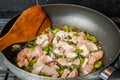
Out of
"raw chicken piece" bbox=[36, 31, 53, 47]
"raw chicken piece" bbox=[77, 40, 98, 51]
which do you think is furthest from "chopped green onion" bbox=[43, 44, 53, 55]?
"raw chicken piece" bbox=[77, 40, 98, 51]

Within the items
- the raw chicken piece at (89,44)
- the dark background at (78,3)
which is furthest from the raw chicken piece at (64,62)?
the dark background at (78,3)

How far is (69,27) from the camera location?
4.13 ft

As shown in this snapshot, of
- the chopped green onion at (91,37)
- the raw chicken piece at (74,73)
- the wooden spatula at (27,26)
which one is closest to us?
the raw chicken piece at (74,73)

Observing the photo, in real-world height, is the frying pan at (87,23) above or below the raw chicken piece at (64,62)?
above

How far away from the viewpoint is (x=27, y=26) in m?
1.15

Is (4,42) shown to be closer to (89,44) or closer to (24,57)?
(24,57)

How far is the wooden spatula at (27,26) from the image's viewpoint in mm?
1080

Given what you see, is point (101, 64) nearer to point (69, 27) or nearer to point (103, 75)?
point (103, 75)

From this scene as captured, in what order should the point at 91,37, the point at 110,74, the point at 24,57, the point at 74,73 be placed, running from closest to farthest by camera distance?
Result: the point at 110,74 → the point at 74,73 → the point at 24,57 → the point at 91,37

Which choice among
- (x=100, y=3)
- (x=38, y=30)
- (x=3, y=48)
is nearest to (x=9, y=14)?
(x=38, y=30)

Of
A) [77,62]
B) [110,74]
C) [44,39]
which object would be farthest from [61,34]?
[110,74]

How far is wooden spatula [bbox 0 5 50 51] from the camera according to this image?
3.54 ft

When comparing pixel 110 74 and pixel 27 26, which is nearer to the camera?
pixel 110 74

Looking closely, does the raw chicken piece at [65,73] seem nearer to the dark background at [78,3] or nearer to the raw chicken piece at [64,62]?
the raw chicken piece at [64,62]
